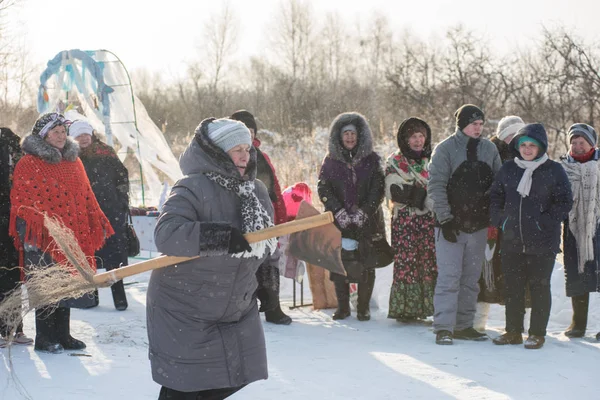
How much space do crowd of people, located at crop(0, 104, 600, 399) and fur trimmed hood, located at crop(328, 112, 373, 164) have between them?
1cm

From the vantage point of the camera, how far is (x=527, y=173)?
18.2 ft

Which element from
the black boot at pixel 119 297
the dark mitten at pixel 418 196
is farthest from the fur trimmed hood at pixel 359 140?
the black boot at pixel 119 297

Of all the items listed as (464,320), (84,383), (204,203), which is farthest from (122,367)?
(464,320)

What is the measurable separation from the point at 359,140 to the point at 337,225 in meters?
0.81

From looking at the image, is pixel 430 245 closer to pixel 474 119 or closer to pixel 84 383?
pixel 474 119

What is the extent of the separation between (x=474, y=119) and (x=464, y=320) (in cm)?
170

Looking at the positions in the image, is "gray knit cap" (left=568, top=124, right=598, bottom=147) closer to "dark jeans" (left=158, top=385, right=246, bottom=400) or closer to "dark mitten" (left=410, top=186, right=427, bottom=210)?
"dark mitten" (left=410, top=186, right=427, bottom=210)

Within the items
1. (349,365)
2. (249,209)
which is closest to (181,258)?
(249,209)

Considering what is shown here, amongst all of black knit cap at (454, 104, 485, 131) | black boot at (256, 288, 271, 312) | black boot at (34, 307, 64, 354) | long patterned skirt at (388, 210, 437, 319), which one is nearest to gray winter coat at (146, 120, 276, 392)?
black boot at (256, 288, 271, 312)

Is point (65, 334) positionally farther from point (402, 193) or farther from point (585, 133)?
point (585, 133)

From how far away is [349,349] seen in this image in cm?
570

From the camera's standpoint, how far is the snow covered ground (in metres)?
4.48

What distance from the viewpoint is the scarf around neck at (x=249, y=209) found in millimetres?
3221

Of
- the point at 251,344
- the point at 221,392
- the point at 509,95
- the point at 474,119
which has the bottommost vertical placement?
the point at 221,392
